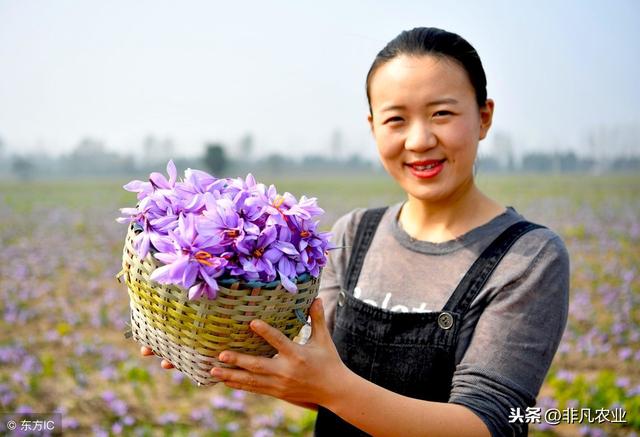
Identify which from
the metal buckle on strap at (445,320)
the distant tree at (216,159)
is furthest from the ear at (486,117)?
the distant tree at (216,159)

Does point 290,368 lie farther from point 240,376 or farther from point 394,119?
point 394,119

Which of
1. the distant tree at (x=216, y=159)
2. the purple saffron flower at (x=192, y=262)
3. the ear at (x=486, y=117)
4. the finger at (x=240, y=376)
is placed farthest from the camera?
the distant tree at (x=216, y=159)

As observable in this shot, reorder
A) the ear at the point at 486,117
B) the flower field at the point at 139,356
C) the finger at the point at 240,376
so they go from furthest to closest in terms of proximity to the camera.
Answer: the flower field at the point at 139,356 → the ear at the point at 486,117 → the finger at the point at 240,376

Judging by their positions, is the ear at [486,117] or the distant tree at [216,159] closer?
the ear at [486,117]

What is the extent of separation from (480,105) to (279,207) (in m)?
0.68

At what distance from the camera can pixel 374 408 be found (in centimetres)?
121

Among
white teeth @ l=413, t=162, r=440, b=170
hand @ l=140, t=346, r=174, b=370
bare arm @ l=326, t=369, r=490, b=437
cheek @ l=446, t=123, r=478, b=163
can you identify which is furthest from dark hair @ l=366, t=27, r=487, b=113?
hand @ l=140, t=346, r=174, b=370

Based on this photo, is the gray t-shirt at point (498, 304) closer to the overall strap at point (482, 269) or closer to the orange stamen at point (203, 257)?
the overall strap at point (482, 269)

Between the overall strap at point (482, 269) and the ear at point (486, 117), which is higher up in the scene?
the ear at point (486, 117)

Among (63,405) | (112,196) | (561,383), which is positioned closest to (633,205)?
(561,383)

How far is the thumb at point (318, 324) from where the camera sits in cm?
118

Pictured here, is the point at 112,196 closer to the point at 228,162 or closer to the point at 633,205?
the point at 228,162

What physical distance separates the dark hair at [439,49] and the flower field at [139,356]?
50cm

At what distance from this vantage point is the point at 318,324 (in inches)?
46.8
